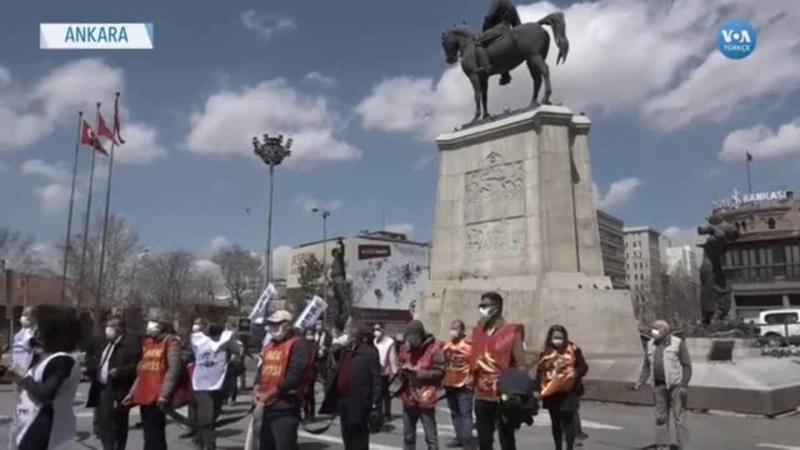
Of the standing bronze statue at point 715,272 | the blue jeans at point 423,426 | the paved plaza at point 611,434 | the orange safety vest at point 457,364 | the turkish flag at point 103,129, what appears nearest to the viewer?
the blue jeans at point 423,426

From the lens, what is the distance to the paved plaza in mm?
11453

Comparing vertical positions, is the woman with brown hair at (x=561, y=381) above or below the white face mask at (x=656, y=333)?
below

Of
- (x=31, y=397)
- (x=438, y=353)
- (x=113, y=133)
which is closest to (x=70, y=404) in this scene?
(x=31, y=397)

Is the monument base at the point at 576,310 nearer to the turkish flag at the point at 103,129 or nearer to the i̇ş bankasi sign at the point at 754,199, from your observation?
the turkish flag at the point at 103,129

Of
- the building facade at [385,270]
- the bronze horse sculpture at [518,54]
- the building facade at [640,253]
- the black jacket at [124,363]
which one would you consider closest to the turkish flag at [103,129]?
the bronze horse sculpture at [518,54]

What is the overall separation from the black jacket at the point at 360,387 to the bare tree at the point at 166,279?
8090cm

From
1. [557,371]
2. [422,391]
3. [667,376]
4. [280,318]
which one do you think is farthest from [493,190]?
[280,318]

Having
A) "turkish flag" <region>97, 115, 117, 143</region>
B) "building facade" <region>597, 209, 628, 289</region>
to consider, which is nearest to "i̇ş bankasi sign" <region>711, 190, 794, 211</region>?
"building facade" <region>597, 209, 628, 289</region>

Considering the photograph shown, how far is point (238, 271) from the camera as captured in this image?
356ft

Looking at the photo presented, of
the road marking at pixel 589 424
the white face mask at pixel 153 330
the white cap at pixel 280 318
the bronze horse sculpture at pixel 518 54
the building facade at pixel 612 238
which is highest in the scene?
the building facade at pixel 612 238

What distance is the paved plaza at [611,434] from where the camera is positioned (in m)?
11.5

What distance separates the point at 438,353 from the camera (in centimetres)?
975

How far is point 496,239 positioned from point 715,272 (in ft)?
17.4

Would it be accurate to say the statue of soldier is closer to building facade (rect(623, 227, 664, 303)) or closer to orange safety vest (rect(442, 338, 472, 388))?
orange safety vest (rect(442, 338, 472, 388))
